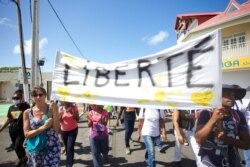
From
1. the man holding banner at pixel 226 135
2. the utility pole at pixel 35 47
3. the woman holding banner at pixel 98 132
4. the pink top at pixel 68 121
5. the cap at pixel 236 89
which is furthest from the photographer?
the utility pole at pixel 35 47

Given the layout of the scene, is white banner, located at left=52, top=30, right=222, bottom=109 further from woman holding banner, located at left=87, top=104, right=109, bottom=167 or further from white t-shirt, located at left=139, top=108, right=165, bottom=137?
white t-shirt, located at left=139, top=108, right=165, bottom=137

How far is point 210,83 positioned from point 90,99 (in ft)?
5.26

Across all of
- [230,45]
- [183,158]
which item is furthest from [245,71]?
[183,158]

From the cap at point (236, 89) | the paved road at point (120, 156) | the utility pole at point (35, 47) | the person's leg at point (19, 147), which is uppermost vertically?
the utility pole at point (35, 47)

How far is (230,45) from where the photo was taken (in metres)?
18.9

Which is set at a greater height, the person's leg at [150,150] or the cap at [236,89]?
the cap at [236,89]

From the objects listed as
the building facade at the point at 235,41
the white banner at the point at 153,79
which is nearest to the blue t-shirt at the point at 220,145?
the white banner at the point at 153,79

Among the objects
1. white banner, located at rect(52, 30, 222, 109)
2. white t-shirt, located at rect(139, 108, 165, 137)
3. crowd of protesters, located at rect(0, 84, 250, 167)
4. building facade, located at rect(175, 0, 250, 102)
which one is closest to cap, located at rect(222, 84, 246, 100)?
crowd of protesters, located at rect(0, 84, 250, 167)

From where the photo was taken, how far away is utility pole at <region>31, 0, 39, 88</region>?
7.05m

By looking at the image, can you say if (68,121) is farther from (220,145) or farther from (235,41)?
(235,41)

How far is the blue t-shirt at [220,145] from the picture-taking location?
2.55m

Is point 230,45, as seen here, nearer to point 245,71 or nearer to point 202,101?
point 245,71

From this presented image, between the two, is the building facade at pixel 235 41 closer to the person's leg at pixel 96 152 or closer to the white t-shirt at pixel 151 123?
the white t-shirt at pixel 151 123

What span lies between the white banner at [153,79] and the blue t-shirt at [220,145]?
193 millimetres
